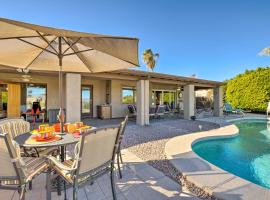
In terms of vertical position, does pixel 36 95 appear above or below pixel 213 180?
above

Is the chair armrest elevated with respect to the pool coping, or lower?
elevated

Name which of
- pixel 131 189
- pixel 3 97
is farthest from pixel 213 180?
pixel 3 97

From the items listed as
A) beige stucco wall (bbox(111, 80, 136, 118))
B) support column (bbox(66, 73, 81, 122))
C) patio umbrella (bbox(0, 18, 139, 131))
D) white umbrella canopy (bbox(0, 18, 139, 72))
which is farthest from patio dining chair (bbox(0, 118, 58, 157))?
beige stucco wall (bbox(111, 80, 136, 118))

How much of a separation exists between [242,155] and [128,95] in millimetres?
9836

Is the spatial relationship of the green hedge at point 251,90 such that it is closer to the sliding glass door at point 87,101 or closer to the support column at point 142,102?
the support column at point 142,102

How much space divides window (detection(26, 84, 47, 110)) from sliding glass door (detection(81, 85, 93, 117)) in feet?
8.70

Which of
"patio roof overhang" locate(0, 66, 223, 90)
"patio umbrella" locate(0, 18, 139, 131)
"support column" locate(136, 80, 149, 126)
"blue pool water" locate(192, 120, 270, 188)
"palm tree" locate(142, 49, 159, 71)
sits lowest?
"blue pool water" locate(192, 120, 270, 188)

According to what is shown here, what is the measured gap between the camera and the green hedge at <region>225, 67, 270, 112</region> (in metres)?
16.9

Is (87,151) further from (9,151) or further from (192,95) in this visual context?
(192,95)

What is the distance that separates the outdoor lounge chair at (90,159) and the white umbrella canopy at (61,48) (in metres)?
1.42

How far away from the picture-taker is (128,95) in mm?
14242

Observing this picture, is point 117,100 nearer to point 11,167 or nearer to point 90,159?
point 90,159

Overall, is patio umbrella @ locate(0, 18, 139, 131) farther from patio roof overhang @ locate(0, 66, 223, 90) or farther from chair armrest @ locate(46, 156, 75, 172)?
patio roof overhang @ locate(0, 66, 223, 90)

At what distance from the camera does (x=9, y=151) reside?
1906 mm
